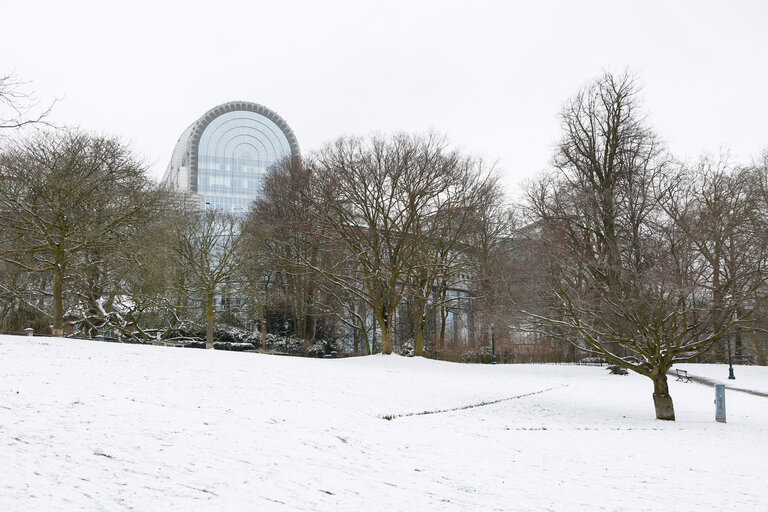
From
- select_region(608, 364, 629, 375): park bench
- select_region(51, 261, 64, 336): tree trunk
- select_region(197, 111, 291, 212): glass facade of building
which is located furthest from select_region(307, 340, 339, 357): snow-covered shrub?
select_region(197, 111, 291, 212): glass facade of building

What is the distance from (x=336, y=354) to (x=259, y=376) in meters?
19.6

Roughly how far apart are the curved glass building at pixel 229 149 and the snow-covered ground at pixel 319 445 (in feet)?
226

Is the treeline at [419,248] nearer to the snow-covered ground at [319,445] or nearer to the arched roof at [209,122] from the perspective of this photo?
the snow-covered ground at [319,445]

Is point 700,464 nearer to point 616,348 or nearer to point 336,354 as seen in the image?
point 616,348

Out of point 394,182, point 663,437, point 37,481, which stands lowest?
point 663,437

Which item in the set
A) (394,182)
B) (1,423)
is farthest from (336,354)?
(1,423)

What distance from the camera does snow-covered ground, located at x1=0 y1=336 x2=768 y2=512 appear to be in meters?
5.61

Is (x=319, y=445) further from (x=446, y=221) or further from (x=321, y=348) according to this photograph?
(x=321, y=348)

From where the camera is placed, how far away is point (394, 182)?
92.0 feet

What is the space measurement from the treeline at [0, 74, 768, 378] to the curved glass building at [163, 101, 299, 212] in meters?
46.8

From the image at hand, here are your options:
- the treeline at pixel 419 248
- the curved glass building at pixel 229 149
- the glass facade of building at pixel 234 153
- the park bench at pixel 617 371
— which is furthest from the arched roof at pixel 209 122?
the park bench at pixel 617 371

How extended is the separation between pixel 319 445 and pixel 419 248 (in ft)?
71.5

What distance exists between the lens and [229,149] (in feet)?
278

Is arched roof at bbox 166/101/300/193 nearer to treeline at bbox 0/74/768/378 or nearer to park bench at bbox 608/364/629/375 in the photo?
treeline at bbox 0/74/768/378
